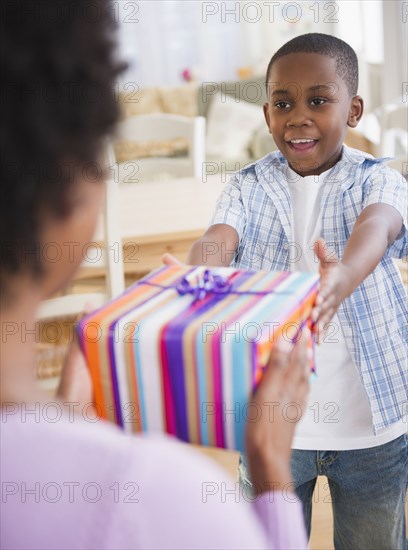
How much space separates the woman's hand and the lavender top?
12cm

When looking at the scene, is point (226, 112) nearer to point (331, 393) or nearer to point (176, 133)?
point (176, 133)

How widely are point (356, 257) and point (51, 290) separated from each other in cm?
52

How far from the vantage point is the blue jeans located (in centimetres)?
114

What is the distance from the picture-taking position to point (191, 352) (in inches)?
26.6

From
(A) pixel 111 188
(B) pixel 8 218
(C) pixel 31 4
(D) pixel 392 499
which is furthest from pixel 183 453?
(A) pixel 111 188

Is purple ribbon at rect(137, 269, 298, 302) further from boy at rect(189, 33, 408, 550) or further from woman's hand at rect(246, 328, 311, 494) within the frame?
boy at rect(189, 33, 408, 550)

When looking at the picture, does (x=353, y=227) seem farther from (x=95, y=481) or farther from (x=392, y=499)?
(x=95, y=481)

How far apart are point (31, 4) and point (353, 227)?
720 millimetres

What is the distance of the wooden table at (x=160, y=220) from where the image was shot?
94.3 inches

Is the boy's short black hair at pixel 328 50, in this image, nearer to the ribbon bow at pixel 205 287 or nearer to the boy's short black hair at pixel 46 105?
the ribbon bow at pixel 205 287

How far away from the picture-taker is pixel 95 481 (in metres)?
0.47

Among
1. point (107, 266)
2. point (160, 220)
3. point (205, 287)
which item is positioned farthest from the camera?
point (160, 220)

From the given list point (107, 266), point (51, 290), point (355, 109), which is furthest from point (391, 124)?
point (51, 290)

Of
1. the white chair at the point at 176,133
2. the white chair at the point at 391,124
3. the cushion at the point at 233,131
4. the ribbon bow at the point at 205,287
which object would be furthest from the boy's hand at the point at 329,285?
the cushion at the point at 233,131
